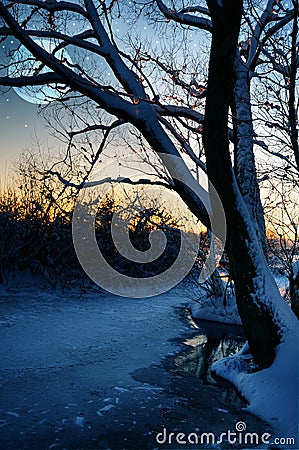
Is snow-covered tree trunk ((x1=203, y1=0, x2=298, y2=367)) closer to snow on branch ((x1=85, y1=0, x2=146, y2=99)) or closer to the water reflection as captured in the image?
the water reflection

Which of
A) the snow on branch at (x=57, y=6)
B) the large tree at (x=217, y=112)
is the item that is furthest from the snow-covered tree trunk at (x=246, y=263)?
the snow on branch at (x=57, y=6)

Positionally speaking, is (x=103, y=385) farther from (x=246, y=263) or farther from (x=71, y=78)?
(x=71, y=78)

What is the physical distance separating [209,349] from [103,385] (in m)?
2.98

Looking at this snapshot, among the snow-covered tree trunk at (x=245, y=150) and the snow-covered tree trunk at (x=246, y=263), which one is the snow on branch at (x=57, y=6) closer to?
the snow-covered tree trunk at (x=245, y=150)

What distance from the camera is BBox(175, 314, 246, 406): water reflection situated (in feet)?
18.0

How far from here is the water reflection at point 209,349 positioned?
5.49 meters

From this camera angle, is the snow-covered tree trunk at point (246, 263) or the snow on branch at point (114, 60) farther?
the snow on branch at point (114, 60)

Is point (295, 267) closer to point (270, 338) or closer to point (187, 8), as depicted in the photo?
point (270, 338)

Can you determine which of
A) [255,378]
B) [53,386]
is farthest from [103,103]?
[255,378]

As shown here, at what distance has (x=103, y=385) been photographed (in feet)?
16.7

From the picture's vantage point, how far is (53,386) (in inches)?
198

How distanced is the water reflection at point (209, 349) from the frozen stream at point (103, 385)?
0.04 m

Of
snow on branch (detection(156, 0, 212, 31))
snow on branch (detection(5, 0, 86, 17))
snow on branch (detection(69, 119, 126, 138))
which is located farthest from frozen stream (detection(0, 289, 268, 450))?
snow on branch (detection(156, 0, 212, 31))

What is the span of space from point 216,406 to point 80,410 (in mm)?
1588
